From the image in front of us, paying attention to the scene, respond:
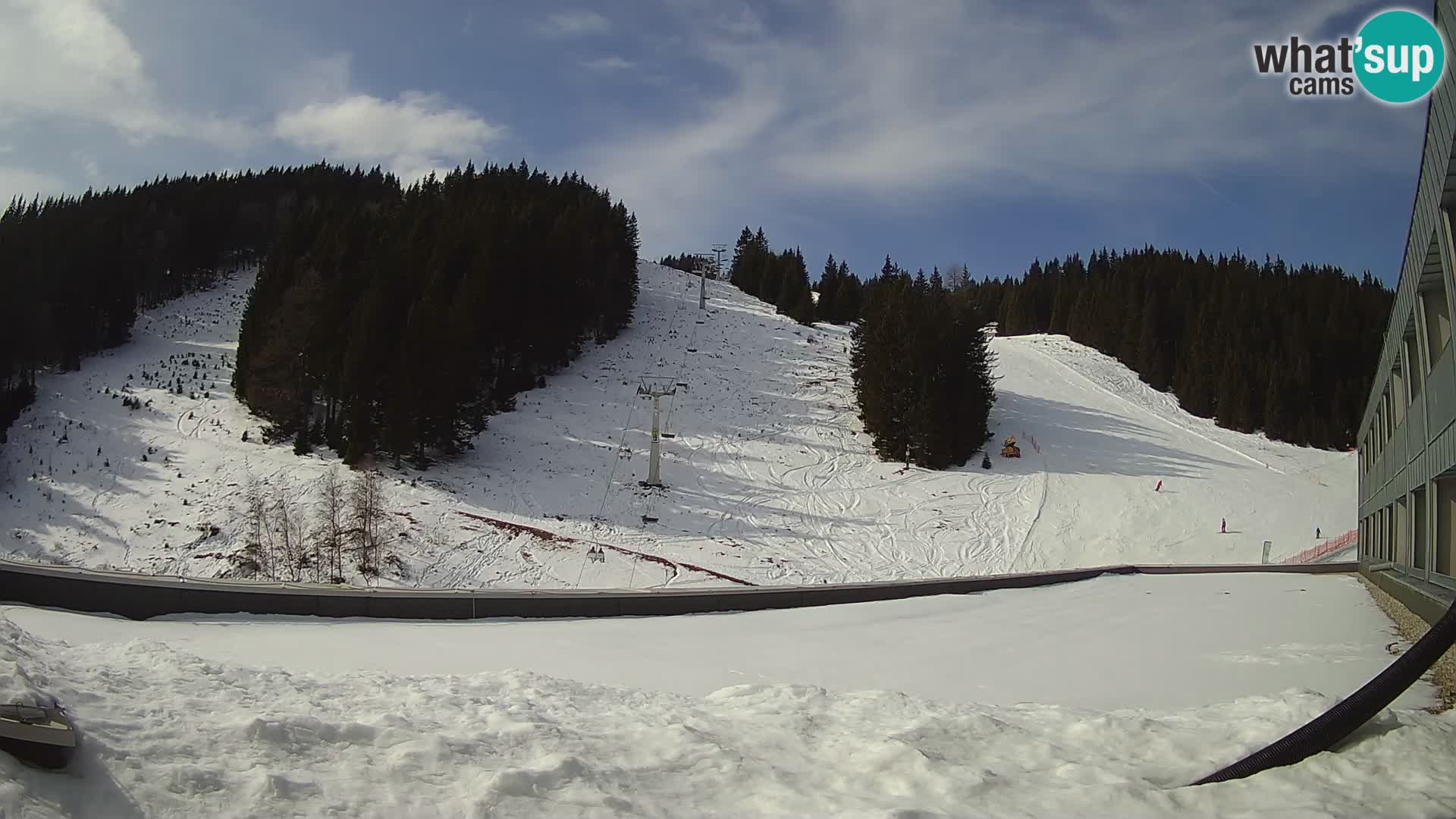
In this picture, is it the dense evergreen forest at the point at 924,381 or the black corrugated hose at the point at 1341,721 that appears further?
the dense evergreen forest at the point at 924,381

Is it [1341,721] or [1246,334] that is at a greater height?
[1246,334]

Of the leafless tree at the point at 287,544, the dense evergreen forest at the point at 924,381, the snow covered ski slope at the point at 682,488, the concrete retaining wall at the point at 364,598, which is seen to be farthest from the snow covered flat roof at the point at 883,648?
the dense evergreen forest at the point at 924,381

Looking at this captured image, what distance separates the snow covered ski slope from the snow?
14393 millimetres

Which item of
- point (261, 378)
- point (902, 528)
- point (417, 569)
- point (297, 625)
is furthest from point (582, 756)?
point (261, 378)

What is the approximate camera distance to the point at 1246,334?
203 feet

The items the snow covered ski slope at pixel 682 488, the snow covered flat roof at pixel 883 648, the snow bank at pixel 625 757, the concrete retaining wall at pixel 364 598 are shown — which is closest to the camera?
the snow bank at pixel 625 757

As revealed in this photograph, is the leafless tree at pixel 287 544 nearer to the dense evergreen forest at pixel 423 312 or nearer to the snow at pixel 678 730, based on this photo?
the dense evergreen forest at pixel 423 312

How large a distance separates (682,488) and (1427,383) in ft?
79.1

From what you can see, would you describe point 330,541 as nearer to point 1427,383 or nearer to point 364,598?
point 364,598

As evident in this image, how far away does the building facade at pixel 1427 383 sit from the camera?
24.0 feet

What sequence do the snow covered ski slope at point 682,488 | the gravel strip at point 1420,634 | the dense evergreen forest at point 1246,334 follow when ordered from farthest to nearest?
the dense evergreen forest at point 1246,334 → the snow covered ski slope at point 682,488 → the gravel strip at point 1420,634

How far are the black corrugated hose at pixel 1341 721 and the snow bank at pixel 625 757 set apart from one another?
4.0 inches

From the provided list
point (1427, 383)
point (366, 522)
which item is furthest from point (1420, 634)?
point (366, 522)

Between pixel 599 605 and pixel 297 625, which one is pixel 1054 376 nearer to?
pixel 599 605
